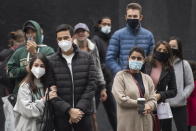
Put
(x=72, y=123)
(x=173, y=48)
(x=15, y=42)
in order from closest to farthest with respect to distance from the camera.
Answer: (x=72, y=123)
(x=173, y=48)
(x=15, y=42)

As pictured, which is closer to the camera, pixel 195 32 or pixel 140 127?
pixel 140 127

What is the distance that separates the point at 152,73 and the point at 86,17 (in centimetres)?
331

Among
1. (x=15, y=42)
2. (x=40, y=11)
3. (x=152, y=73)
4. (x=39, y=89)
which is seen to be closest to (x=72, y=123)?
(x=39, y=89)

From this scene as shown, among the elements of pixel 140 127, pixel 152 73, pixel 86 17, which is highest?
pixel 86 17

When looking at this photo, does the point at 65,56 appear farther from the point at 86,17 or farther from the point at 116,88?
the point at 86,17

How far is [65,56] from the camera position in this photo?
898 centimetres

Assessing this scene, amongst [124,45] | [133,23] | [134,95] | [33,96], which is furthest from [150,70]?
[33,96]

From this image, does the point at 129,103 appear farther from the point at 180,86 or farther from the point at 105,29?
the point at 105,29

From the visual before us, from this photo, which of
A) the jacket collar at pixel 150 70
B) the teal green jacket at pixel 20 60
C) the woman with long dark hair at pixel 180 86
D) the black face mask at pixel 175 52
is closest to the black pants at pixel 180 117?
the woman with long dark hair at pixel 180 86

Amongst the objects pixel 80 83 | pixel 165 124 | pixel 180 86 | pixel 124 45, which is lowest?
pixel 165 124

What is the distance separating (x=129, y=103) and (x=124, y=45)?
1.47 metres

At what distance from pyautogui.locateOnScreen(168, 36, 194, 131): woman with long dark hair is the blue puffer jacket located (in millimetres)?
398

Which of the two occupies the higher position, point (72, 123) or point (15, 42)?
point (15, 42)

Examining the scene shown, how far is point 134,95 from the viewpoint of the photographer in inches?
352
